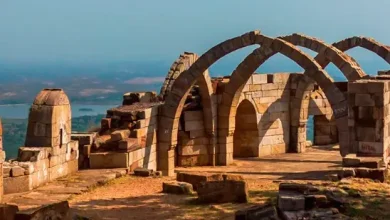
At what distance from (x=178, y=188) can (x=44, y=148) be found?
10.2 feet

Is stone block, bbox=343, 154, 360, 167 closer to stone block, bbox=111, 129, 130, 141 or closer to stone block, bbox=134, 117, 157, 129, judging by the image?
stone block, bbox=111, 129, 130, 141

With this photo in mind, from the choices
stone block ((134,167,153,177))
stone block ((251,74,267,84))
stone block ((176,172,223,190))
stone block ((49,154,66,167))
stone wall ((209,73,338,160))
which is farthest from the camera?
stone wall ((209,73,338,160))

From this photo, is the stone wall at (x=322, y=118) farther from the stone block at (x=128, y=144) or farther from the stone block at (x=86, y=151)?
the stone block at (x=86, y=151)

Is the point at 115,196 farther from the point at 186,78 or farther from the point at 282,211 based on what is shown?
the point at 186,78

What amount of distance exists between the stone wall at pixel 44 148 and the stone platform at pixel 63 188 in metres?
0.22

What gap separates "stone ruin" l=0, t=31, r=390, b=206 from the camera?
13.9 m

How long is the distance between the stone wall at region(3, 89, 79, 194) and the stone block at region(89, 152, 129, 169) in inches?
39.1

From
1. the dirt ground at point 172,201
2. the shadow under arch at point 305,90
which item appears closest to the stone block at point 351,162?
the dirt ground at point 172,201

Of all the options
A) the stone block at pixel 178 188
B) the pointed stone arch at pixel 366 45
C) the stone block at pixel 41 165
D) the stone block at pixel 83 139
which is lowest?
the stone block at pixel 178 188

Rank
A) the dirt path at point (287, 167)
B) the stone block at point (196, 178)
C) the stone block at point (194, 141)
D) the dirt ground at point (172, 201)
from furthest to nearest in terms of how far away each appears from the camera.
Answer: the stone block at point (194, 141), the dirt path at point (287, 167), the stone block at point (196, 178), the dirt ground at point (172, 201)

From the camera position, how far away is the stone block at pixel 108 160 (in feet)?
52.0

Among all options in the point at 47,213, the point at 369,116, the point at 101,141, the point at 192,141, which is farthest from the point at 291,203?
the point at 192,141

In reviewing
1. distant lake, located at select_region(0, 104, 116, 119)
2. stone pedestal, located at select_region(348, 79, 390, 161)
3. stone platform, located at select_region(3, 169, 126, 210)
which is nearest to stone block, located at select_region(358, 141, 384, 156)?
stone pedestal, located at select_region(348, 79, 390, 161)

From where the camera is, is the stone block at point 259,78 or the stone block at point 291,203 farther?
the stone block at point 259,78
